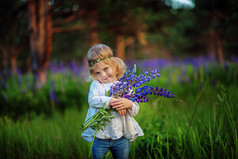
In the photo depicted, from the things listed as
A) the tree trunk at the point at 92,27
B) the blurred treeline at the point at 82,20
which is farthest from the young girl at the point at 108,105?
the tree trunk at the point at 92,27

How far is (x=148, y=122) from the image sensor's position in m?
2.71

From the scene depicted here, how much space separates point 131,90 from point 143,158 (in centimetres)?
102

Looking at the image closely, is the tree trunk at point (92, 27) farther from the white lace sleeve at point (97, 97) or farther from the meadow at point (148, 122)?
the white lace sleeve at point (97, 97)

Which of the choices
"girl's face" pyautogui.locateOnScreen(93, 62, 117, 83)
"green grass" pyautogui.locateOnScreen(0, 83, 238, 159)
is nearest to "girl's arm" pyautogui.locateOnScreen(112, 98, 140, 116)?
"girl's face" pyautogui.locateOnScreen(93, 62, 117, 83)

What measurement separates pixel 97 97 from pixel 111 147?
0.50m

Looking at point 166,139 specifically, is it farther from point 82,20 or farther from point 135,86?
point 82,20

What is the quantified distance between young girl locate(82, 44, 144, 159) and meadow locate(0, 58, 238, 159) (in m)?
0.23

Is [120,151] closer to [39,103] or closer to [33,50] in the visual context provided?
[39,103]

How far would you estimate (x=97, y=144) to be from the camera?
1.73m

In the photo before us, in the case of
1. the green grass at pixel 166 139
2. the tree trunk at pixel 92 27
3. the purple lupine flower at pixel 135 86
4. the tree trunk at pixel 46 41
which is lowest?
the green grass at pixel 166 139

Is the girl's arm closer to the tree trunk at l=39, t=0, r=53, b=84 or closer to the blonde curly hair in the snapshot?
the blonde curly hair

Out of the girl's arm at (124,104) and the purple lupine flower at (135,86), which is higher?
the purple lupine flower at (135,86)

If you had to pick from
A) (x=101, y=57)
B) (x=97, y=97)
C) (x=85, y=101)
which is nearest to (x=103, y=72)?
(x=101, y=57)

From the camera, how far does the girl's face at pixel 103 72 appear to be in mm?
1790
